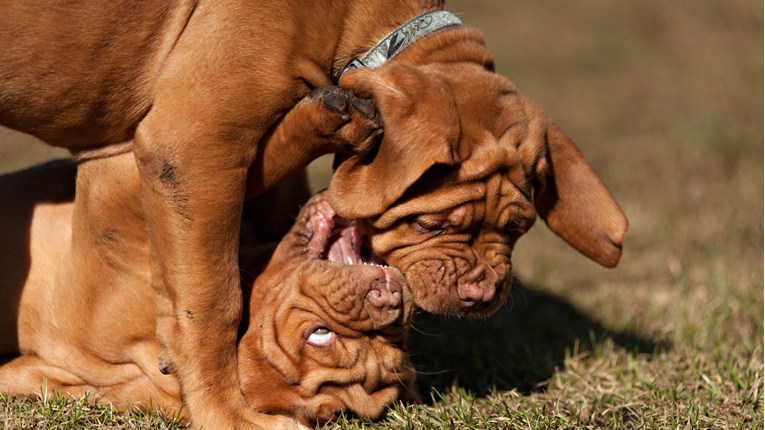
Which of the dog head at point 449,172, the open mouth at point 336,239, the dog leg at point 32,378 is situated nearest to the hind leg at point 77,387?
the dog leg at point 32,378

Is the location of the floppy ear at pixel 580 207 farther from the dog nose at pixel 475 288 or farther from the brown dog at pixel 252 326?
the brown dog at pixel 252 326

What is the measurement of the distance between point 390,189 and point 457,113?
1.26 ft

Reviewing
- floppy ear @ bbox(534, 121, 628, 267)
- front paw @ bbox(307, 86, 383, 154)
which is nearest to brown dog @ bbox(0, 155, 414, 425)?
front paw @ bbox(307, 86, 383, 154)

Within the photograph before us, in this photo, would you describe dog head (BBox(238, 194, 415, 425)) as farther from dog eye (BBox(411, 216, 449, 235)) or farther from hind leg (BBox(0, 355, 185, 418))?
hind leg (BBox(0, 355, 185, 418))

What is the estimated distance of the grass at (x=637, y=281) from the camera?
14.7ft

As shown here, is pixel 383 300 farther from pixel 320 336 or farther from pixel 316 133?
pixel 316 133

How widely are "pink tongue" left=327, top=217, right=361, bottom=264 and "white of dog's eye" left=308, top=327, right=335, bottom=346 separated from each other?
37 cm

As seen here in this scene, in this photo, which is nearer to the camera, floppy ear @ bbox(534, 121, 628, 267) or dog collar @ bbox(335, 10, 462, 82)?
dog collar @ bbox(335, 10, 462, 82)

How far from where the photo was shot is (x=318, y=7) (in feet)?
13.4

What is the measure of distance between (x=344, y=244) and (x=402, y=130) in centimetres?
86

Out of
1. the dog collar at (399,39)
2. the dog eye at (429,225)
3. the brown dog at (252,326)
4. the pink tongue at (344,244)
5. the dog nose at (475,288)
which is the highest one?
the dog collar at (399,39)

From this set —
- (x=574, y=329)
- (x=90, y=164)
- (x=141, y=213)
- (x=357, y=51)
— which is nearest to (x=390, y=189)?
(x=357, y=51)

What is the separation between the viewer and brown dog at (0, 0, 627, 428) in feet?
12.7

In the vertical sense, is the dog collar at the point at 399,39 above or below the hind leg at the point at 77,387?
above
